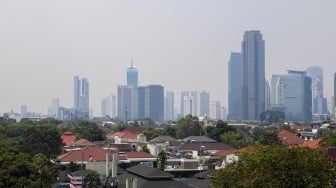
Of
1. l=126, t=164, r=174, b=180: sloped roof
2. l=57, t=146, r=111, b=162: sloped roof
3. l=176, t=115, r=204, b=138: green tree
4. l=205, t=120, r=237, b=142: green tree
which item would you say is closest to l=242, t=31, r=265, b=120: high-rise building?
l=176, t=115, r=204, b=138: green tree

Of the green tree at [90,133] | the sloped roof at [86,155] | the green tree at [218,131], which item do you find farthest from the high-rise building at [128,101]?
the sloped roof at [86,155]

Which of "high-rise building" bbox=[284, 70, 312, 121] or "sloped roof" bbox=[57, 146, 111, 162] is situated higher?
"high-rise building" bbox=[284, 70, 312, 121]

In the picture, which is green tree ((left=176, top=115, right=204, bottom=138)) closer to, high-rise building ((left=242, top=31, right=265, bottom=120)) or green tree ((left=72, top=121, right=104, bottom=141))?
green tree ((left=72, top=121, right=104, bottom=141))

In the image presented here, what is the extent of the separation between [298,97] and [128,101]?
5120 cm

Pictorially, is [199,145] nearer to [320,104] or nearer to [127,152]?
Answer: [127,152]

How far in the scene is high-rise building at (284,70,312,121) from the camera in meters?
159

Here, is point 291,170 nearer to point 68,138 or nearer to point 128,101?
point 68,138

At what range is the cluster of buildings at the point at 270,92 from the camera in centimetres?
16062

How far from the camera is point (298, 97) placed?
16238cm

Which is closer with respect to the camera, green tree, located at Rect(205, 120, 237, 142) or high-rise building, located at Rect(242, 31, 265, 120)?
green tree, located at Rect(205, 120, 237, 142)

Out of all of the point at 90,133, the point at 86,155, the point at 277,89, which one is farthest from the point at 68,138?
the point at 277,89

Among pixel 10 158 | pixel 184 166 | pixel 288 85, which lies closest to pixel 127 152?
pixel 184 166

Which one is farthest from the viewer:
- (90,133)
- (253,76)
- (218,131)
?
(253,76)

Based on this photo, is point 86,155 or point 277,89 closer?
→ point 86,155
